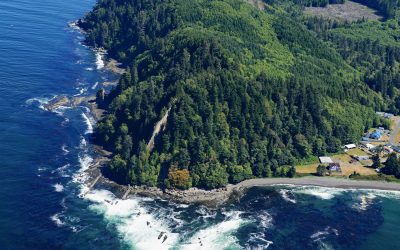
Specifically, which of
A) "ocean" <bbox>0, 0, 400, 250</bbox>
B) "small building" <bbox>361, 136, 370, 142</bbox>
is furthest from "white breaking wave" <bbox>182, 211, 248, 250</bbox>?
"small building" <bbox>361, 136, 370, 142</bbox>

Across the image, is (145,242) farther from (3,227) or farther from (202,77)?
(202,77)

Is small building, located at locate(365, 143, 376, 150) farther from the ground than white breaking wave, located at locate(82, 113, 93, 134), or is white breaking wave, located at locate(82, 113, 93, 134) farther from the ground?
small building, located at locate(365, 143, 376, 150)

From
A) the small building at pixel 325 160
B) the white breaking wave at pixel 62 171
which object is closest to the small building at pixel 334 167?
the small building at pixel 325 160

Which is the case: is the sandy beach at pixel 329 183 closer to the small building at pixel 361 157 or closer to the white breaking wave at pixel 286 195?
the white breaking wave at pixel 286 195

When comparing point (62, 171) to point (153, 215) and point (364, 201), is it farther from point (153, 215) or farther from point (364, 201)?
point (364, 201)

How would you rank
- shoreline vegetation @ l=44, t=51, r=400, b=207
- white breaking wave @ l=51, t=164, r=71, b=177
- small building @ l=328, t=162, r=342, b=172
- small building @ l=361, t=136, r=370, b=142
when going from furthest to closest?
1. small building @ l=361, t=136, r=370, b=142
2. small building @ l=328, t=162, r=342, b=172
3. white breaking wave @ l=51, t=164, r=71, b=177
4. shoreline vegetation @ l=44, t=51, r=400, b=207

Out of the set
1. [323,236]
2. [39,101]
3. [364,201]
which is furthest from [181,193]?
[39,101]

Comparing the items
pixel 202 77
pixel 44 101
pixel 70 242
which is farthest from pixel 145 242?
pixel 44 101

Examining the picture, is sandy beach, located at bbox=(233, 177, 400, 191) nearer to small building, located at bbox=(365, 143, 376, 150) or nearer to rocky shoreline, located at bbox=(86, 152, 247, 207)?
rocky shoreline, located at bbox=(86, 152, 247, 207)
